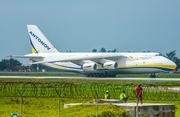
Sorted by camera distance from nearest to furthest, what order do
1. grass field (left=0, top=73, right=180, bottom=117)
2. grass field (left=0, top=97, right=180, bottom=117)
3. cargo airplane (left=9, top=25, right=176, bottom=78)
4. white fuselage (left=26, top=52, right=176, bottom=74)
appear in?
grass field (left=0, top=73, right=180, bottom=117), grass field (left=0, top=97, right=180, bottom=117), white fuselage (left=26, top=52, right=176, bottom=74), cargo airplane (left=9, top=25, right=176, bottom=78)

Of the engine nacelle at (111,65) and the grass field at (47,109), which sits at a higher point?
the engine nacelle at (111,65)

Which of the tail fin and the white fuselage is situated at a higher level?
the tail fin

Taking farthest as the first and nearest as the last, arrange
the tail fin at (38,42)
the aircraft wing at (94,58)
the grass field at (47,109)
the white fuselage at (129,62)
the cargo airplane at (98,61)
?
the tail fin at (38,42)
the aircraft wing at (94,58)
the cargo airplane at (98,61)
the white fuselage at (129,62)
the grass field at (47,109)

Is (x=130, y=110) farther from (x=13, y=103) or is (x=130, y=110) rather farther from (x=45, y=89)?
(x=45, y=89)

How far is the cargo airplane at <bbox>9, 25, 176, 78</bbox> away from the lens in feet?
256

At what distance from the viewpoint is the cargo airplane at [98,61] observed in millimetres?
78125

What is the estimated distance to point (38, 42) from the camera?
8981 cm

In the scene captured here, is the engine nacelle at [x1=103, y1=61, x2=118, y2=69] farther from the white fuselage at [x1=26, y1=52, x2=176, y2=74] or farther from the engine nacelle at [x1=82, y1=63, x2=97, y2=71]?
the engine nacelle at [x1=82, y1=63, x2=97, y2=71]

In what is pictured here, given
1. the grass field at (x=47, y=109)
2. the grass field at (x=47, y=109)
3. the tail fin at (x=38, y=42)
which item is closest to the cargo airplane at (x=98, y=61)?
the tail fin at (x=38, y=42)

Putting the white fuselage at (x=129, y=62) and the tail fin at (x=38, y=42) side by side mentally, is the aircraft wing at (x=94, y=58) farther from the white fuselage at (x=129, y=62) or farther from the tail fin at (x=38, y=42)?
the tail fin at (x=38, y=42)

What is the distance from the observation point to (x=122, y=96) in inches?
1357

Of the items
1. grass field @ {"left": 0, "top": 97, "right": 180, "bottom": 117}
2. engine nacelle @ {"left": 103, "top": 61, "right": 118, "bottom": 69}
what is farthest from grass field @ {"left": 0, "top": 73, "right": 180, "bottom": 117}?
engine nacelle @ {"left": 103, "top": 61, "right": 118, "bottom": 69}

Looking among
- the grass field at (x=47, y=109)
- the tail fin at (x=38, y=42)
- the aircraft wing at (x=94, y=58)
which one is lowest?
the grass field at (x=47, y=109)

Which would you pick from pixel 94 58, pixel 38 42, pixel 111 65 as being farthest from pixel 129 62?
pixel 38 42
